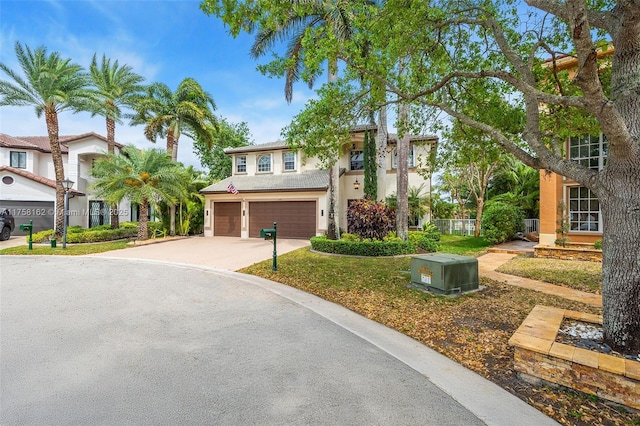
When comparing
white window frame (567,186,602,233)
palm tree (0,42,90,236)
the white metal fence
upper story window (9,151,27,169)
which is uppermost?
palm tree (0,42,90,236)

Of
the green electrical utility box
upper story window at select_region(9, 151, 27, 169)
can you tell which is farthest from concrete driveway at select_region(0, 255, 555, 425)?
upper story window at select_region(9, 151, 27, 169)

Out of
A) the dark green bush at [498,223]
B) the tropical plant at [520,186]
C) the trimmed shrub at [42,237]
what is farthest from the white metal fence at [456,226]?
the trimmed shrub at [42,237]

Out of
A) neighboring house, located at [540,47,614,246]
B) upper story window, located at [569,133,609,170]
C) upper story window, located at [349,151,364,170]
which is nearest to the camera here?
upper story window, located at [569,133,609,170]

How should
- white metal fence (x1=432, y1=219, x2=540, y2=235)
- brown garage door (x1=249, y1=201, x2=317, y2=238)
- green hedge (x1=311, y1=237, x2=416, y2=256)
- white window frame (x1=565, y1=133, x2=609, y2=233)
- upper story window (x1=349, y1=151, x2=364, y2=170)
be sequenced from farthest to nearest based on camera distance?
1. white metal fence (x1=432, y1=219, x2=540, y2=235)
2. upper story window (x1=349, y1=151, x2=364, y2=170)
3. brown garage door (x1=249, y1=201, x2=317, y2=238)
4. green hedge (x1=311, y1=237, x2=416, y2=256)
5. white window frame (x1=565, y1=133, x2=609, y2=233)

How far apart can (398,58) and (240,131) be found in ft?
106

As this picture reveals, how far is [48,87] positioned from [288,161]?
13257 mm

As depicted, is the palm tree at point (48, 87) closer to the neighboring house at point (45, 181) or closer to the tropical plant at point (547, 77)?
the neighboring house at point (45, 181)

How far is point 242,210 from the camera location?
18.1 meters

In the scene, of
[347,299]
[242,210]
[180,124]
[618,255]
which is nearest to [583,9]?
[618,255]

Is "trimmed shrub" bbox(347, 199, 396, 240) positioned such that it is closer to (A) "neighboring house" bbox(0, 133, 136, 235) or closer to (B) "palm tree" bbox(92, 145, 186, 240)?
(B) "palm tree" bbox(92, 145, 186, 240)

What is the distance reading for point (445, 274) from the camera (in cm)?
602

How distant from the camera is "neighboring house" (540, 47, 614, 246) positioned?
35.6 feet

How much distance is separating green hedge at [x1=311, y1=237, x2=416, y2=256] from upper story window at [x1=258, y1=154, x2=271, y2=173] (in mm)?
10151

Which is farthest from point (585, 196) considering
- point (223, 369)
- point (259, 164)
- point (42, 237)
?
point (42, 237)
